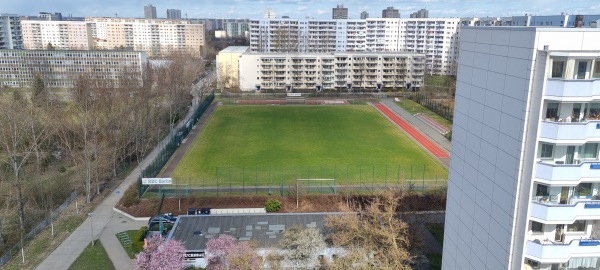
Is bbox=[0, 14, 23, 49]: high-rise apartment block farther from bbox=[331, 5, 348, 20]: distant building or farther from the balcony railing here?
the balcony railing

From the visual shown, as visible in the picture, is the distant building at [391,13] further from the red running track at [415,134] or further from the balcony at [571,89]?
the balcony at [571,89]

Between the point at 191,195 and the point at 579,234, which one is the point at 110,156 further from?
the point at 579,234

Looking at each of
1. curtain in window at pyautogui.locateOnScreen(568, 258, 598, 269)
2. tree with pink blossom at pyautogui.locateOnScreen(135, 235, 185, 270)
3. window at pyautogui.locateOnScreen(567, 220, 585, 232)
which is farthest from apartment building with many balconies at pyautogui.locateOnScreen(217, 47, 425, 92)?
curtain in window at pyautogui.locateOnScreen(568, 258, 598, 269)

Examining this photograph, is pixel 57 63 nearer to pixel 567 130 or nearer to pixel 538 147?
pixel 538 147

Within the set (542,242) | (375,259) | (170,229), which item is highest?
(542,242)

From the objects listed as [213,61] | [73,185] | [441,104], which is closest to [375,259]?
[73,185]
